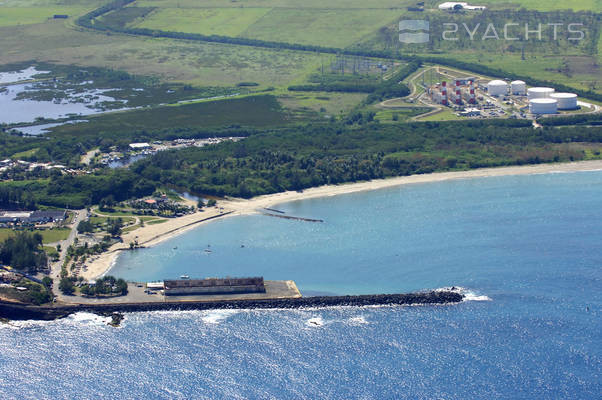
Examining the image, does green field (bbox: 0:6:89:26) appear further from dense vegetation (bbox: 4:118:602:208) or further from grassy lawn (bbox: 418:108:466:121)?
grassy lawn (bbox: 418:108:466:121)

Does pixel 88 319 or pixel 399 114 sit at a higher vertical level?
pixel 399 114

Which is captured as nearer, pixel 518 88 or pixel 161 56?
pixel 518 88

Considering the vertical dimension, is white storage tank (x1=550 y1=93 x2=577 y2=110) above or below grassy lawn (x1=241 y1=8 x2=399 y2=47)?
below

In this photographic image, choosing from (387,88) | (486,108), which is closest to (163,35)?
(387,88)

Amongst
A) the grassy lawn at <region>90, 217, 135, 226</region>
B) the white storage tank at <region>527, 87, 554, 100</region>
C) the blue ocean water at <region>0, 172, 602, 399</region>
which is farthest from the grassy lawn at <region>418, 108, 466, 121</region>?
the grassy lawn at <region>90, 217, 135, 226</region>

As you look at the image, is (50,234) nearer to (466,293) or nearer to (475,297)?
(466,293)

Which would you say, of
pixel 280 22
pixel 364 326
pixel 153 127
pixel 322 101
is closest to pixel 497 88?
pixel 322 101
